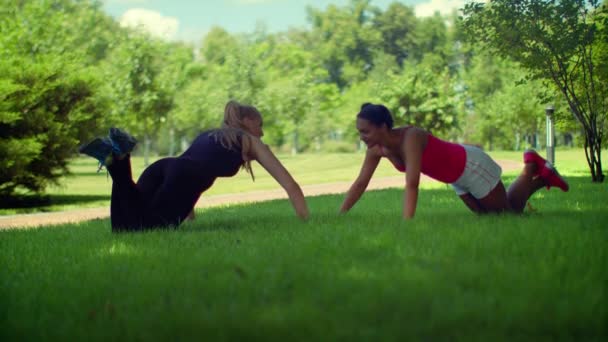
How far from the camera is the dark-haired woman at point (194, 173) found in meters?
6.52

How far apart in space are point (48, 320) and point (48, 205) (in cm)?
1597

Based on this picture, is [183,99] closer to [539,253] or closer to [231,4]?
[539,253]

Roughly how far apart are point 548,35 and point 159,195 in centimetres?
1133

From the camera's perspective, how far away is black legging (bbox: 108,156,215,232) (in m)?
6.48

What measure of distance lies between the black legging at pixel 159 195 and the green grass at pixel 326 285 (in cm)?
58

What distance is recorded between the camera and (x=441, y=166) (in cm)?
643

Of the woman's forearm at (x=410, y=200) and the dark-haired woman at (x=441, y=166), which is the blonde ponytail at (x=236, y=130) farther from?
the woman's forearm at (x=410, y=200)

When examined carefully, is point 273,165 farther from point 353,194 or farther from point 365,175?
point 353,194

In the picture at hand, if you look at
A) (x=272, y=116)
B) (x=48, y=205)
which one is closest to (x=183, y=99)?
(x=272, y=116)

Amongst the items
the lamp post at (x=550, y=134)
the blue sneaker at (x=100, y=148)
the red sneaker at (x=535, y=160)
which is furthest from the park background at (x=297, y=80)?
the blue sneaker at (x=100, y=148)

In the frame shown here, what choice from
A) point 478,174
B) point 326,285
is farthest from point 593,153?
point 326,285

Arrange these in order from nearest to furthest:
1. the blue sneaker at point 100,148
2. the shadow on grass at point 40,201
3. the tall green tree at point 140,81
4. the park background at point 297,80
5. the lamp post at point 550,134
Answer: the blue sneaker at point 100,148, the park background at point 297,80, the shadow on grass at point 40,201, the lamp post at point 550,134, the tall green tree at point 140,81

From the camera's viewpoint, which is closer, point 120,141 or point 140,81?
point 120,141

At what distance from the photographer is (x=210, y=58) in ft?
293
